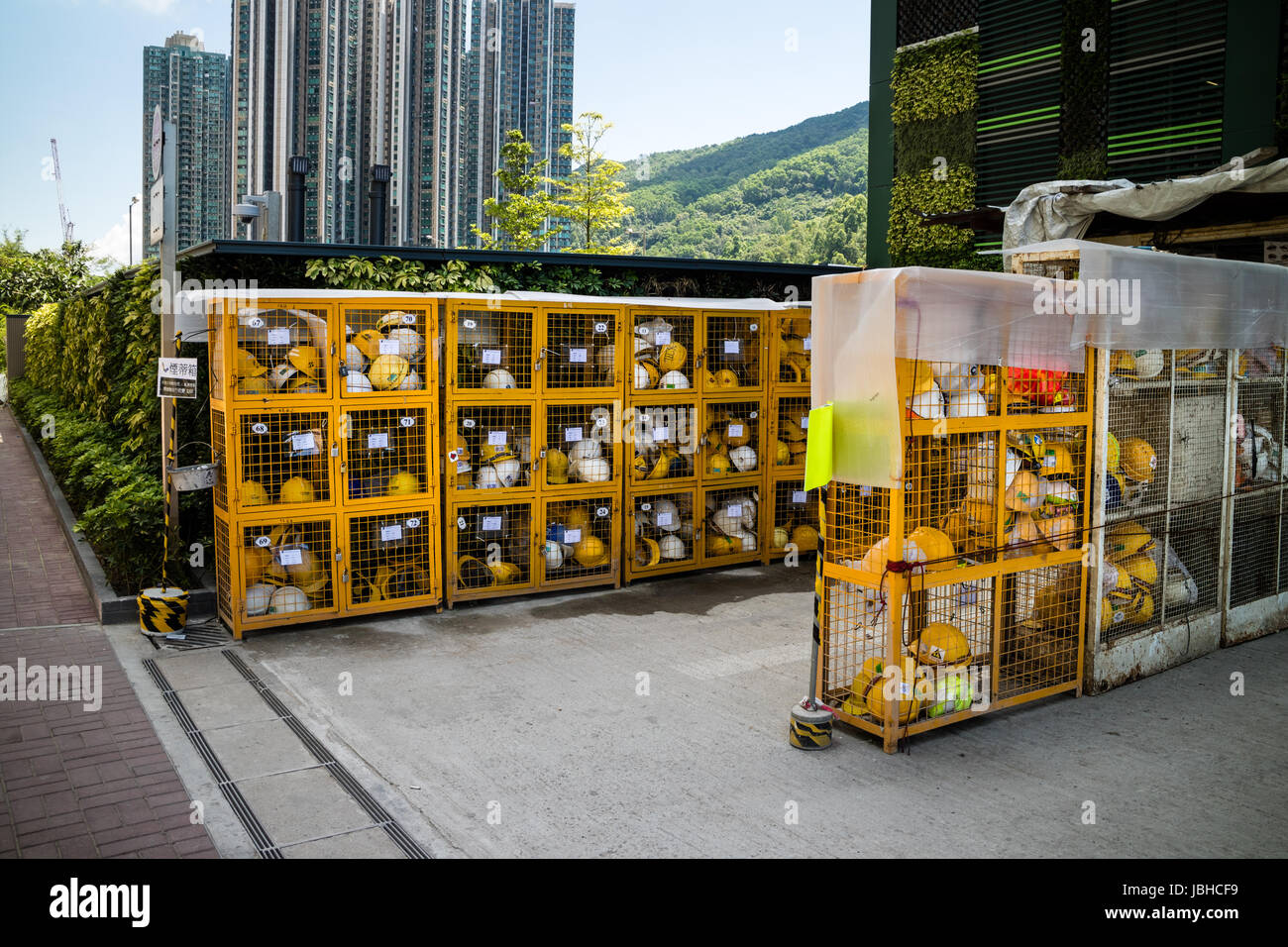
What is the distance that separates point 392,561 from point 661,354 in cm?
332

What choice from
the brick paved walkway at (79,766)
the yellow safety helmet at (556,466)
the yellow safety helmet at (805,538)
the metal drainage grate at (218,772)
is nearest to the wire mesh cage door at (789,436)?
the yellow safety helmet at (805,538)

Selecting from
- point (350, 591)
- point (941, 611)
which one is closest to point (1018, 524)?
point (941, 611)

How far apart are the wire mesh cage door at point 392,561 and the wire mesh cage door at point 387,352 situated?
1027mm

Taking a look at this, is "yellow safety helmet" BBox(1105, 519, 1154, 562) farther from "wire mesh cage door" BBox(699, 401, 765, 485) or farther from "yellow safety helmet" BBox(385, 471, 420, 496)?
"yellow safety helmet" BBox(385, 471, 420, 496)

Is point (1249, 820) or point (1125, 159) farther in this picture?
point (1125, 159)

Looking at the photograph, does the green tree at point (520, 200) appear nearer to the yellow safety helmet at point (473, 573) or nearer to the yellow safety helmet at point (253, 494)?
the yellow safety helmet at point (473, 573)

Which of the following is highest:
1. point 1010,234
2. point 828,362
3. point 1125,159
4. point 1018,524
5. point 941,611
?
point 1125,159

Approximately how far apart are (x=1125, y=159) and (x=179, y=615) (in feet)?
45.7

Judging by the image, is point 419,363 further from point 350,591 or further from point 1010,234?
point 1010,234

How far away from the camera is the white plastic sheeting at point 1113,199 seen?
752 centimetres

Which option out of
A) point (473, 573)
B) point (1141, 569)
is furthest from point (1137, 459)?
point (473, 573)

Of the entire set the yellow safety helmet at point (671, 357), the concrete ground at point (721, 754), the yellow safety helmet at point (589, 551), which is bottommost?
the concrete ground at point (721, 754)

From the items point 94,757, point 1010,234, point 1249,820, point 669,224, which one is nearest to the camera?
point 1249,820

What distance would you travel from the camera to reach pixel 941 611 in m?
6.09
